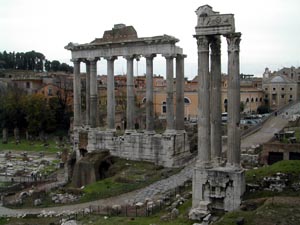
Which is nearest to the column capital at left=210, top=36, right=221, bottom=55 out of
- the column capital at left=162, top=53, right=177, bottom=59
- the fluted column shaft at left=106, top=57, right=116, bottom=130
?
the column capital at left=162, top=53, right=177, bottom=59

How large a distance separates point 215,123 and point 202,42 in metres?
3.55

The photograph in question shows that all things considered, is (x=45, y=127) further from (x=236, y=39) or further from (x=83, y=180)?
(x=236, y=39)

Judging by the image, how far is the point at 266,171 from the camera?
64.3ft

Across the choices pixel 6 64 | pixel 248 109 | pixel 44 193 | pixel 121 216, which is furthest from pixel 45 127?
pixel 6 64

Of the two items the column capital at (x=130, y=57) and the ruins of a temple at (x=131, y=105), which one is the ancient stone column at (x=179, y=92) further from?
the column capital at (x=130, y=57)

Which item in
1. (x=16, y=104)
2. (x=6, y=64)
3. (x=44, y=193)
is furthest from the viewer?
(x=6, y=64)

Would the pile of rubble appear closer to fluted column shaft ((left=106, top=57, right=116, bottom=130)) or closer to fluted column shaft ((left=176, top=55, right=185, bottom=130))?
fluted column shaft ((left=106, top=57, right=116, bottom=130))

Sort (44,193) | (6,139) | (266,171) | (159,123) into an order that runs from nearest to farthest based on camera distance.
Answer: (266,171) → (44,193) → (159,123) → (6,139)

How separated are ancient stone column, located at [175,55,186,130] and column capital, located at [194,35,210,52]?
11003 millimetres

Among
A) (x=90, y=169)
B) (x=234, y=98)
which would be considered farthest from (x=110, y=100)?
(x=234, y=98)

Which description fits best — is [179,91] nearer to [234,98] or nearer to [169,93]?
[169,93]

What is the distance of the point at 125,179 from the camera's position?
85.5ft

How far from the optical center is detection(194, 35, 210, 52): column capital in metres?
18.6

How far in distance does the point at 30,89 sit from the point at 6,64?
1771 inches
